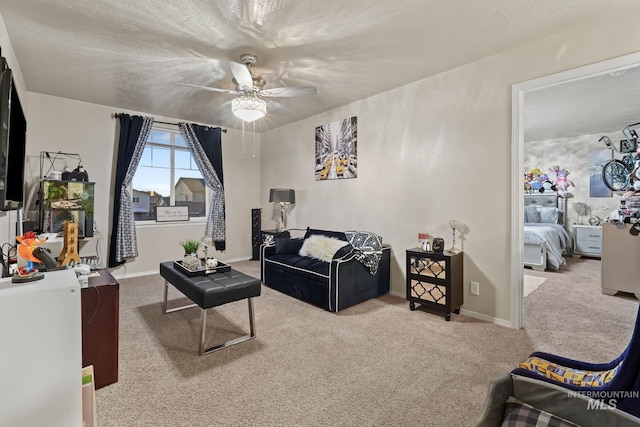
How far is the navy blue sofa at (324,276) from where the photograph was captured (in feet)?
11.0

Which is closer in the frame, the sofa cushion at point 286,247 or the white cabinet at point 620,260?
the white cabinet at point 620,260

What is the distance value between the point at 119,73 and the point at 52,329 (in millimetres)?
3248

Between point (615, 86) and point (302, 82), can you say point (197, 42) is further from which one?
point (615, 86)

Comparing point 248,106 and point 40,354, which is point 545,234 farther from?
point 40,354

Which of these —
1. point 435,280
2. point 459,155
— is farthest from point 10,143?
point 459,155

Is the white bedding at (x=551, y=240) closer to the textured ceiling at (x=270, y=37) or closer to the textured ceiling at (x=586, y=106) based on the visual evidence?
the textured ceiling at (x=586, y=106)

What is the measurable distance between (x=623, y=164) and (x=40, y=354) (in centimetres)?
855

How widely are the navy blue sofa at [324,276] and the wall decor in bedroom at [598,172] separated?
5590mm

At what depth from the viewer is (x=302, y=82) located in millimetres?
3631

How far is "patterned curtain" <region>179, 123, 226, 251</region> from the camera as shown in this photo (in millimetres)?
5445

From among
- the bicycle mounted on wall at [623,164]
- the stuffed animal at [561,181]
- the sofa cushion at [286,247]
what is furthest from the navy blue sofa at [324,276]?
the stuffed animal at [561,181]

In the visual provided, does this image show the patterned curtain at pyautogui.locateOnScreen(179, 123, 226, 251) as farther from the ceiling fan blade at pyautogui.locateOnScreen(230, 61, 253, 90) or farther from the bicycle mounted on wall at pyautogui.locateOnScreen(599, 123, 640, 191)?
the bicycle mounted on wall at pyautogui.locateOnScreen(599, 123, 640, 191)

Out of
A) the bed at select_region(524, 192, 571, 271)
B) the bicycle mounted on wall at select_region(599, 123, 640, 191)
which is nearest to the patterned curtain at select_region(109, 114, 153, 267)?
the bed at select_region(524, 192, 571, 271)

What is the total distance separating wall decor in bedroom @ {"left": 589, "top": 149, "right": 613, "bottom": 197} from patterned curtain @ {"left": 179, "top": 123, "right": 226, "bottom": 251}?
7735 mm
